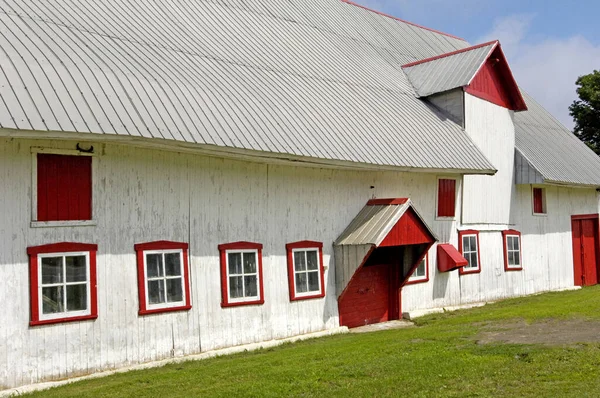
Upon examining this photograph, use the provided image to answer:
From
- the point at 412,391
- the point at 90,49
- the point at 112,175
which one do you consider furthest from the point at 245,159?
the point at 412,391

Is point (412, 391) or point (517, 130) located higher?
point (517, 130)

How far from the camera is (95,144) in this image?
34.9 feet

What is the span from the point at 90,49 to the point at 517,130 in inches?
634

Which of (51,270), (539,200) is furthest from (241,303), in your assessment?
(539,200)

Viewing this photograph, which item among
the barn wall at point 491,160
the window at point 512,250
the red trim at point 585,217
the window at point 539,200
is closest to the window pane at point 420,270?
the barn wall at point 491,160

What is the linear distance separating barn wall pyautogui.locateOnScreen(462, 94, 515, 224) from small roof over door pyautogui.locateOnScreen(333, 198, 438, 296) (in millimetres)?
3964

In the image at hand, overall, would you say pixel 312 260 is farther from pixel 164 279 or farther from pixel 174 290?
pixel 164 279

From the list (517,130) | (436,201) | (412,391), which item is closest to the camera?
(412,391)

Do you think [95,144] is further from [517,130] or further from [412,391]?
[517,130]

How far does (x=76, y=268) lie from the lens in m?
10.3

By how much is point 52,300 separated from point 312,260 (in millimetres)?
5712

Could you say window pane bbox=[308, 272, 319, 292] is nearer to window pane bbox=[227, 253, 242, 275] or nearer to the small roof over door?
the small roof over door

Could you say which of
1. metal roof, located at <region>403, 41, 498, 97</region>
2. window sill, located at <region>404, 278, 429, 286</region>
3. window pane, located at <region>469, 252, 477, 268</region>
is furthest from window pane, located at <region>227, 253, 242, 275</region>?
metal roof, located at <region>403, 41, 498, 97</region>

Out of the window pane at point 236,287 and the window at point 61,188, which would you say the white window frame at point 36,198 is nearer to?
the window at point 61,188
